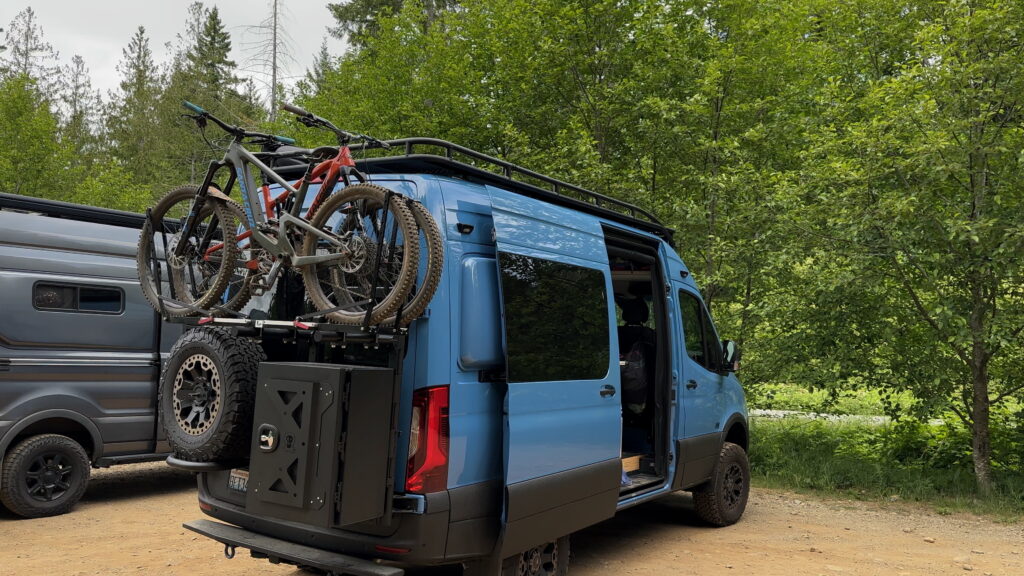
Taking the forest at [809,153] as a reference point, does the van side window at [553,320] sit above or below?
below

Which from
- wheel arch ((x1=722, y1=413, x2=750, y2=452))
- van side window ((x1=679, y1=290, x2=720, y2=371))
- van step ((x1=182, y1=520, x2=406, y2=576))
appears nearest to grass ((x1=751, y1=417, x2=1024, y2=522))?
wheel arch ((x1=722, y1=413, x2=750, y2=452))

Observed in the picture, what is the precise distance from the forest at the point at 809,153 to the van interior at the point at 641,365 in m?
2.74

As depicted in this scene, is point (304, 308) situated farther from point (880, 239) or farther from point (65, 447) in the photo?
point (880, 239)

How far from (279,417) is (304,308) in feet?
3.19

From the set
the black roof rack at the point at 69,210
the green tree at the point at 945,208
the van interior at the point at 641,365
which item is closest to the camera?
the van interior at the point at 641,365

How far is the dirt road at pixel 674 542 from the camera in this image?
548 centimetres

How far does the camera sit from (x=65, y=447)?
7.01 metres

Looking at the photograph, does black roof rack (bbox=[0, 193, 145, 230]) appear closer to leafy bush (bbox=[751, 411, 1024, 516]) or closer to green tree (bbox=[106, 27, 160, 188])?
leafy bush (bbox=[751, 411, 1024, 516])

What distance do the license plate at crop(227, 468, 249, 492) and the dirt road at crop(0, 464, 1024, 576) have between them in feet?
3.88

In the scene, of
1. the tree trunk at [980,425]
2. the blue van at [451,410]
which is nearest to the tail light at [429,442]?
the blue van at [451,410]

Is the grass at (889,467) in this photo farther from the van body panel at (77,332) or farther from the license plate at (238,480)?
the van body panel at (77,332)

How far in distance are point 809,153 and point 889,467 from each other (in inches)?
158

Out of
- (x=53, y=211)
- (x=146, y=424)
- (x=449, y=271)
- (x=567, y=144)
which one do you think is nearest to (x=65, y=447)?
(x=146, y=424)

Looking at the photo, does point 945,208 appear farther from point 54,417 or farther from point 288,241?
point 54,417
